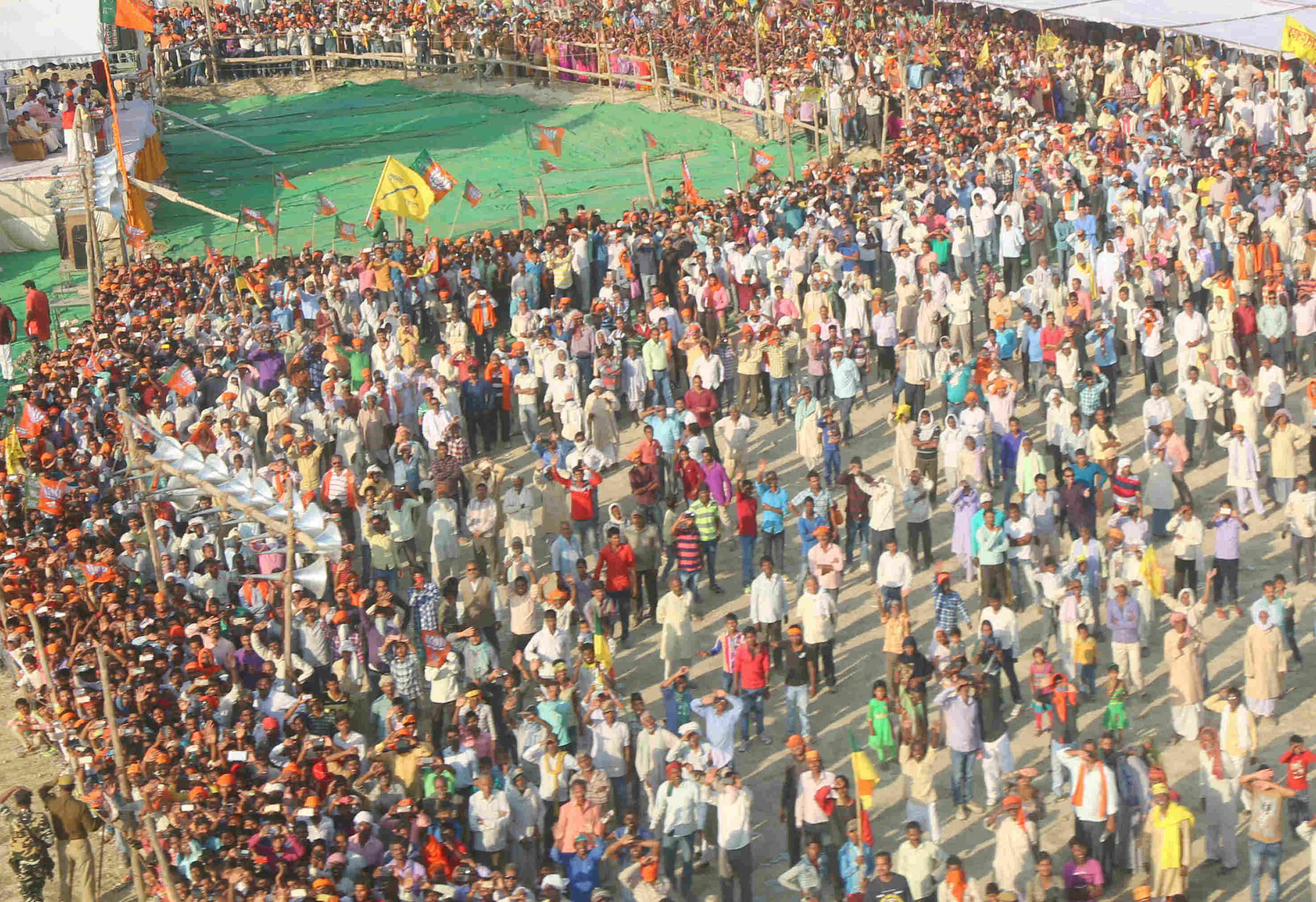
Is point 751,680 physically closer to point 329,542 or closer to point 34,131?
point 329,542

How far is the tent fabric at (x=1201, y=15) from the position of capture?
3516cm

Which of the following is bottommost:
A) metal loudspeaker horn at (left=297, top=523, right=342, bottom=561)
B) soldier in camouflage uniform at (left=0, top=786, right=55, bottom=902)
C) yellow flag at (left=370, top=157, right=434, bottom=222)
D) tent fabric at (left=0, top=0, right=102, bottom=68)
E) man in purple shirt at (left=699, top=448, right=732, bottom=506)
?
soldier in camouflage uniform at (left=0, top=786, right=55, bottom=902)

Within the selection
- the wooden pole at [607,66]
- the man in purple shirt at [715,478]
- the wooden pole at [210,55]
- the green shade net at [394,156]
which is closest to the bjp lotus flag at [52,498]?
the man in purple shirt at [715,478]

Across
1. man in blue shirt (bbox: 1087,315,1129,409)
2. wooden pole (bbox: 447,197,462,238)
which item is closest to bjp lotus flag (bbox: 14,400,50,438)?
wooden pole (bbox: 447,197,462,238)

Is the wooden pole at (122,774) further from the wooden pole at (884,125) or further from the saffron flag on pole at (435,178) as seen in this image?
the wooden pole at (884,125)

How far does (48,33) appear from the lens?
135ft

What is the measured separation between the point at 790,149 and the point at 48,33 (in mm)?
16119

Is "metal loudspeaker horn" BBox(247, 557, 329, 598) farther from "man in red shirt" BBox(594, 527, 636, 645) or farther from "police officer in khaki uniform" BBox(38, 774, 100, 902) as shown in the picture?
"man in red shirt" BBox(594, 527, 636, 645)

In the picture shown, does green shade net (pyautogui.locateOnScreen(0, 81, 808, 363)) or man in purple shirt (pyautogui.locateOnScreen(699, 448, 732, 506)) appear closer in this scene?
man in purple shirt (pyautogui.locateOnScreen(699, 448, 732, 506))

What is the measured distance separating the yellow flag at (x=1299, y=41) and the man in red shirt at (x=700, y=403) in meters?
13.4

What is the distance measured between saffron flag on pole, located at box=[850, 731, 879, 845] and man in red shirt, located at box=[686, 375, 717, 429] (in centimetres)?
684

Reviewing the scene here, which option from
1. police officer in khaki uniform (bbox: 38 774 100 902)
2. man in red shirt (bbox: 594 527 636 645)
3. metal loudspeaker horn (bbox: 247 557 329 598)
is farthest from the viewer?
man in red shirt (bbox: 594 527 636 645)

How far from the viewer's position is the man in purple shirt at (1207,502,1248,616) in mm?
19734

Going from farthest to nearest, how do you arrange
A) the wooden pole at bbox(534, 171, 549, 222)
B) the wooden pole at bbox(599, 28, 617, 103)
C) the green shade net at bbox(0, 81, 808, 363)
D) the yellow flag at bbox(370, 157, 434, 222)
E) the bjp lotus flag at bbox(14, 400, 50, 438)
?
the wooden pole at bbox(599, 28, 617, 103) → the green shade net at bbox(0, 81, 808, 363) → the wooden pole at bbox(534, 171, 549, 222) → the yellow flag at bbox(370, 157, 434, 222) → the bjp lotus flag at bbox(14, 400, 50, 438)
